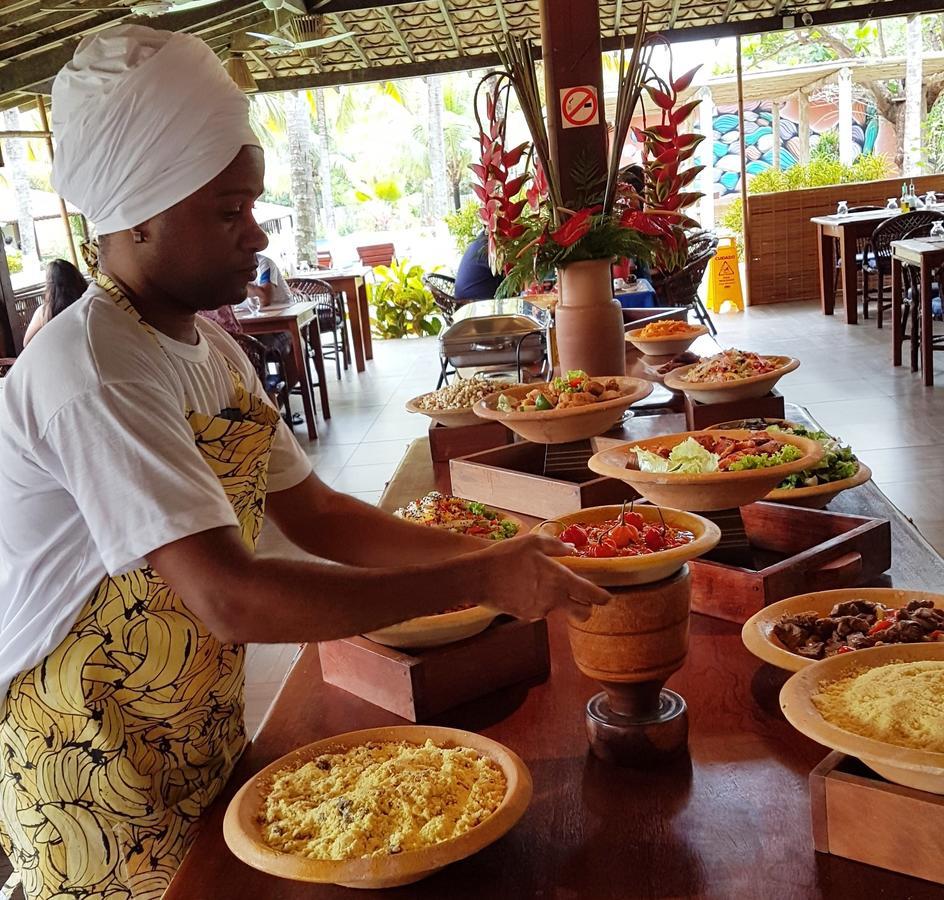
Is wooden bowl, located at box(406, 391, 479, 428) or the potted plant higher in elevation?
the potted plant

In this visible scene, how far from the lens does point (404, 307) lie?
1130cm

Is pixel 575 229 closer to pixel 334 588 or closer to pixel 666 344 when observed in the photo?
pixel 666 344

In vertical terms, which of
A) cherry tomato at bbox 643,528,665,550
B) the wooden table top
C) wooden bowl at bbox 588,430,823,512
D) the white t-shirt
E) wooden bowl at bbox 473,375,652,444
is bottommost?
the wooden table top

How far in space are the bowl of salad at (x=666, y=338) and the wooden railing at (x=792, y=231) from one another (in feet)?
25.9

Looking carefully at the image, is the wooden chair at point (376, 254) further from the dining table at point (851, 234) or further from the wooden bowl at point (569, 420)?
the wooden bowl at point (569, 420)

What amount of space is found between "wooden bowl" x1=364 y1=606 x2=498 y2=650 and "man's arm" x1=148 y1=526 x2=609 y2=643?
0.65 ft

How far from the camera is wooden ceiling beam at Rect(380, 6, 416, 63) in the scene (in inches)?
348

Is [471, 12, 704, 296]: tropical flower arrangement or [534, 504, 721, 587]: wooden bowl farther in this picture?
[471, 12, 704, 296]: tropical flower arrangement

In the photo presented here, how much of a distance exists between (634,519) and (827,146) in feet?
63.8

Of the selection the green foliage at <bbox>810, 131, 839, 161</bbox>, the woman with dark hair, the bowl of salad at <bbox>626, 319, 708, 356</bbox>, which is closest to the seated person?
the woman with dark hair

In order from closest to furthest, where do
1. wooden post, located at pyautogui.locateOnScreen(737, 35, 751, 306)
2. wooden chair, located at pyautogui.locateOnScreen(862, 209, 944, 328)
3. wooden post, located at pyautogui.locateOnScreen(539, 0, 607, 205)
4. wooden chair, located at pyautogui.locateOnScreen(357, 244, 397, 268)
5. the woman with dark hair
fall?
wooden post, located at pyautogui.locateOnScreen(539, 0, 607, 205)
the woman with dark hair
wooden chair, located at pyautogui.locateOnScreen(862, 209, 944, 328)
wooden post, located at pyautogui.locateOnScreen(737, 35, 751, 306)
wooden chair, located at pyautogui.locateOnScreen(357, 244, 397, 268)

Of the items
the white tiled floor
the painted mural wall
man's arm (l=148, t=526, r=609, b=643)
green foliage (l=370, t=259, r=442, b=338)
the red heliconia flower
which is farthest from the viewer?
the painted mural wall

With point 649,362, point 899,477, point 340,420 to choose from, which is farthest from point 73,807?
point 340,420

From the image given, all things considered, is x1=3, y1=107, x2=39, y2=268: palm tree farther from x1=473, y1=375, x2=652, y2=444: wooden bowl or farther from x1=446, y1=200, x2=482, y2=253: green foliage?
x1=473, y1=375, x2=652, y2=444: wooden bowl
